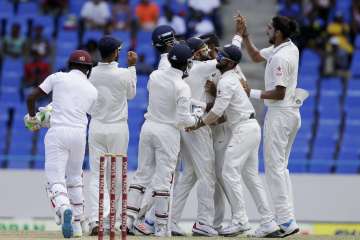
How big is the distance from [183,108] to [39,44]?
11.9m

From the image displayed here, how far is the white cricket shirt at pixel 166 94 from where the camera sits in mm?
16484

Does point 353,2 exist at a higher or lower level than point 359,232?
higher

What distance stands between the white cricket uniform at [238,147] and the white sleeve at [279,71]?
18.3 inches

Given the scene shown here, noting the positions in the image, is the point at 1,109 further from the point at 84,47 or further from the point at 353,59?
the point at 353,59

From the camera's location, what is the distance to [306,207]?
21.8 m

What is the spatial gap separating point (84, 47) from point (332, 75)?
500 centimetres

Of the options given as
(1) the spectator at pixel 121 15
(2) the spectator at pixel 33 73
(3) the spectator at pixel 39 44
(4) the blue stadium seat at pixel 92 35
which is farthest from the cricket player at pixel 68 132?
(1) the spectator at pixel 121 15

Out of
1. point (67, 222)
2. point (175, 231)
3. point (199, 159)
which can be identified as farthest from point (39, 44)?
point (67, 222)

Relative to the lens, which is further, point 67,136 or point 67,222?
point 67,136

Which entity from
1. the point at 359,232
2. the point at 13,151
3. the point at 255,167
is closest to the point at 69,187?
the point at 255,167

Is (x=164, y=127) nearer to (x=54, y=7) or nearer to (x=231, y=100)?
(x=231, y=100)

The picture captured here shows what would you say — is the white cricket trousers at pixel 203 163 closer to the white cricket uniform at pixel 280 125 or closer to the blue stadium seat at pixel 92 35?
the white cricket uniform at pixel 280 125

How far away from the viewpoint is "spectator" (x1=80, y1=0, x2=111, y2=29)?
28.5 m

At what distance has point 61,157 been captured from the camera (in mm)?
Result: 15852
